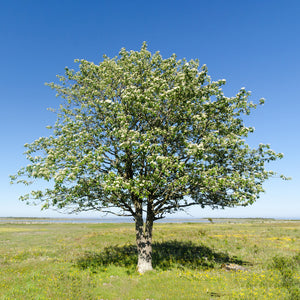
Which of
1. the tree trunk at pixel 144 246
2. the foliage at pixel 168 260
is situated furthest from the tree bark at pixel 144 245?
the foliage at pixel 168 260

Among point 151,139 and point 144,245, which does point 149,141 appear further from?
point 144,245

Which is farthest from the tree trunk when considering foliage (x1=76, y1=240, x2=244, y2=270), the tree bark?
foliage (x1=76, y1=240, x2=244, y2=270)

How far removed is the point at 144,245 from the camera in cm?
1794

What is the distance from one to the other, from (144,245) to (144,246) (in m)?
0.09

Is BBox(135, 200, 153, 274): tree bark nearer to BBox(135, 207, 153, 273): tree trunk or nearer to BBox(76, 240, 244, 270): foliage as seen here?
BBox(135, 207, 153, 273): tree trunk

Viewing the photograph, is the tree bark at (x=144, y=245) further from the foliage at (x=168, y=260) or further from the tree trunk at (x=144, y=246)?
the foliage at (x=168, y=260)

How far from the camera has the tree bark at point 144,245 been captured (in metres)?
17.6

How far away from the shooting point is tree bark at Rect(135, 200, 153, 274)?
57.7 feet

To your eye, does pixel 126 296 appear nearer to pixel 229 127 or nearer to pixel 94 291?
pixel 94 291

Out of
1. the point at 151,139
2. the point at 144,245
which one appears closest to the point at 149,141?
the point at 151,139

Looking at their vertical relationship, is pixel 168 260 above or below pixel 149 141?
below

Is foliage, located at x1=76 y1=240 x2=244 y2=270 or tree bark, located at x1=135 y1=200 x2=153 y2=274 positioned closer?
tree bark, located at x1=135 y1=200 x2=153 y2=274

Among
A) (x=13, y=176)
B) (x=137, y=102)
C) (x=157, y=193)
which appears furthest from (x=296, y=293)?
(x=13, y=176)

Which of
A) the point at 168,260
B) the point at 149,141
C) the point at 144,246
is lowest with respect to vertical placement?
the point at 168,260
